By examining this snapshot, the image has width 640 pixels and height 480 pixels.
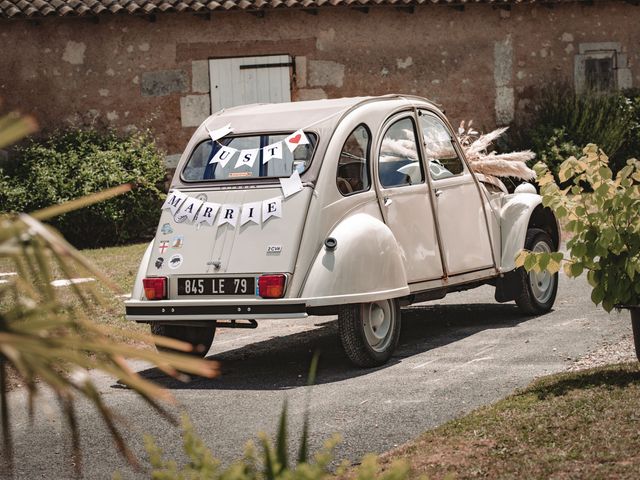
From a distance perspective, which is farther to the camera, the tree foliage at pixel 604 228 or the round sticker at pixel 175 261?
the round sticker at pixel 175 261

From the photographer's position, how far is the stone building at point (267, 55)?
1700 cm

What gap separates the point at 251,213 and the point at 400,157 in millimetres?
1386

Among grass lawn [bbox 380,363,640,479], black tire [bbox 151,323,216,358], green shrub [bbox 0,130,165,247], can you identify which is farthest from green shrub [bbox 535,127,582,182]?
grass lawn [bbox 380,363,640,479]

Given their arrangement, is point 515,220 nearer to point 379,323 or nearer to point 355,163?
point 355,163

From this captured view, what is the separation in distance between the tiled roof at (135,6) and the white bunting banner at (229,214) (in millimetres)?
9422

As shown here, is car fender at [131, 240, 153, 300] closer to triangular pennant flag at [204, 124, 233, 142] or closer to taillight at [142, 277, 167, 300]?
taillight at [142, 277, 167, 300]

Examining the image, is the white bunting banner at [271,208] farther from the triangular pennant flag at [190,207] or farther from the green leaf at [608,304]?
the green leaf at [608,304]

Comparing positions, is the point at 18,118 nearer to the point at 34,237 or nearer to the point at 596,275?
the point at 34,237

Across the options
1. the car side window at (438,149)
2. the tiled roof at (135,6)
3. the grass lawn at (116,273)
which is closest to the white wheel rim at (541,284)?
the car side window at (438,149)

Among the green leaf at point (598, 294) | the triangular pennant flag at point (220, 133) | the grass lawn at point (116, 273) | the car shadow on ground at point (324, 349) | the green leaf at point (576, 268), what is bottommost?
the car shadow on ground at point (324, 349)

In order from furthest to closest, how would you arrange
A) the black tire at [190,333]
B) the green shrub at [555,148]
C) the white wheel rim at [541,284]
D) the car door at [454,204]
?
the green shrub at [555,148] → the white wheel rim at [541,284] → the car door at [454,204] → the black tire at [190,333]

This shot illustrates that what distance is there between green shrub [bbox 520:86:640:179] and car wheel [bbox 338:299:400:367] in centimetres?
984

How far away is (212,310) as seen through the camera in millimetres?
7395

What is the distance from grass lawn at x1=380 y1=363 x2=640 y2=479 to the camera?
4629 mm
